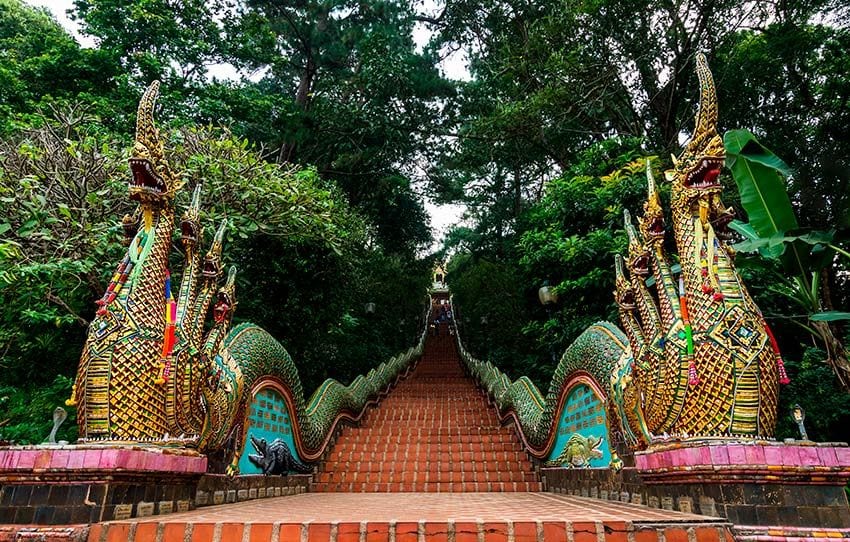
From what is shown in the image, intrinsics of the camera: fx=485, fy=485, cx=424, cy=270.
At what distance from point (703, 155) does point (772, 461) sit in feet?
7.20

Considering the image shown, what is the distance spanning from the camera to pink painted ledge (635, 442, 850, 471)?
291 cm

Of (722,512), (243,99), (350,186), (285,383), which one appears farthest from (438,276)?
(722,512)

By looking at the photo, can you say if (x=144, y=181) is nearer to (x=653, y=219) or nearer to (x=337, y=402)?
(x=653, y=219)

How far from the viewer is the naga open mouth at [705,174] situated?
369 centimetres

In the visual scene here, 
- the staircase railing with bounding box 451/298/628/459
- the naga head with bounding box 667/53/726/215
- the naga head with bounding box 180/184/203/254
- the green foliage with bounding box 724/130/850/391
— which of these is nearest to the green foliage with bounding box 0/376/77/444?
the naga head with bounding box 180/184/203/254

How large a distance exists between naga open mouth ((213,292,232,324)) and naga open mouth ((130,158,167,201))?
4.09 feet

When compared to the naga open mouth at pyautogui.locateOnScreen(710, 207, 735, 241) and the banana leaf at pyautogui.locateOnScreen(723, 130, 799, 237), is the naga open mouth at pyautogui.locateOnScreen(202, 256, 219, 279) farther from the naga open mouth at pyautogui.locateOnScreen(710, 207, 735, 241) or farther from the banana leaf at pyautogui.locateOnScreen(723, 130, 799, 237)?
the banana leaf at pyautogui.locateOnScreen(723, 130, 799, 237)

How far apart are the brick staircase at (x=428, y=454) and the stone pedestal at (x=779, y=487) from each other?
4078 millimetres

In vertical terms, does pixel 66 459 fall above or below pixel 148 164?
below

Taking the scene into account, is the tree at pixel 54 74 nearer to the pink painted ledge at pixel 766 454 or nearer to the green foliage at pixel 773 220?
the green foliage at pixel 773 220

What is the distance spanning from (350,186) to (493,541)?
13965 mm

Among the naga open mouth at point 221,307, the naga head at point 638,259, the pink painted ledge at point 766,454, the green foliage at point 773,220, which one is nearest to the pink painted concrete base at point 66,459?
the naga open mouth at point 221,307

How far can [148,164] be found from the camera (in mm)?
4035

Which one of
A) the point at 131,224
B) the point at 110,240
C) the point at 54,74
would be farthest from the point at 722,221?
the point at 54,74
